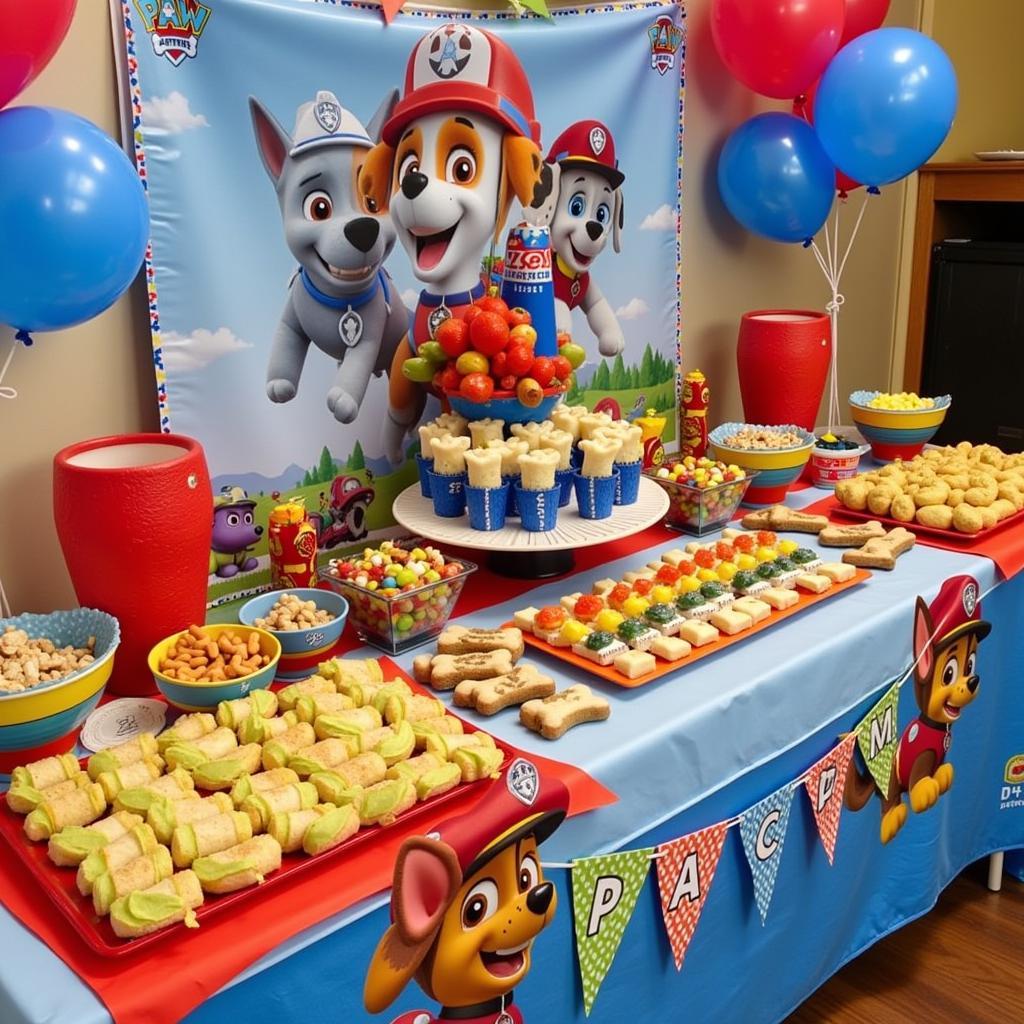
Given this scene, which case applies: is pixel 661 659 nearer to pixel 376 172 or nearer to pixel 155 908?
pixel 155 908

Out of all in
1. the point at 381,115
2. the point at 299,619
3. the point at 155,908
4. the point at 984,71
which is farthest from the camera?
the point at 984,71

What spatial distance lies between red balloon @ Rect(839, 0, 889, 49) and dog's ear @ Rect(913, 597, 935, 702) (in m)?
1.12

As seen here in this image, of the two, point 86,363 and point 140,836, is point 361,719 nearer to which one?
point 140,836

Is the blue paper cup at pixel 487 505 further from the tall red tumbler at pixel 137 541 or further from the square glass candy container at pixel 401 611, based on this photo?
the tall red tumbler at pixel 137 541

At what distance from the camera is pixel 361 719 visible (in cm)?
105

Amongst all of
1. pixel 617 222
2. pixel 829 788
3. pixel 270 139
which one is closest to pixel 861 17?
pixel 617 222

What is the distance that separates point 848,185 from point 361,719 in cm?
155

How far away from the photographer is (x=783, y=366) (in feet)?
6.63

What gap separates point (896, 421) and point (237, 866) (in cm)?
160

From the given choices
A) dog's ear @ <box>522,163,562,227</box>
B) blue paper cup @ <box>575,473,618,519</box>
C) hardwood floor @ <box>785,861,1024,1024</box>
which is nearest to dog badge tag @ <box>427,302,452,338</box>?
dog's ear @ <box>522,163,562,227</box>

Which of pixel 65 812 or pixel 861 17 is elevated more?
pixel 861 17

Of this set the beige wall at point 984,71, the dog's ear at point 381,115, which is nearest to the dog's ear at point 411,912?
the dog's ear at point 381,115

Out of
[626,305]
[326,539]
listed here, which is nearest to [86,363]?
[326,539]

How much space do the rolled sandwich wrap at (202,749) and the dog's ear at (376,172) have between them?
31.9 inches
